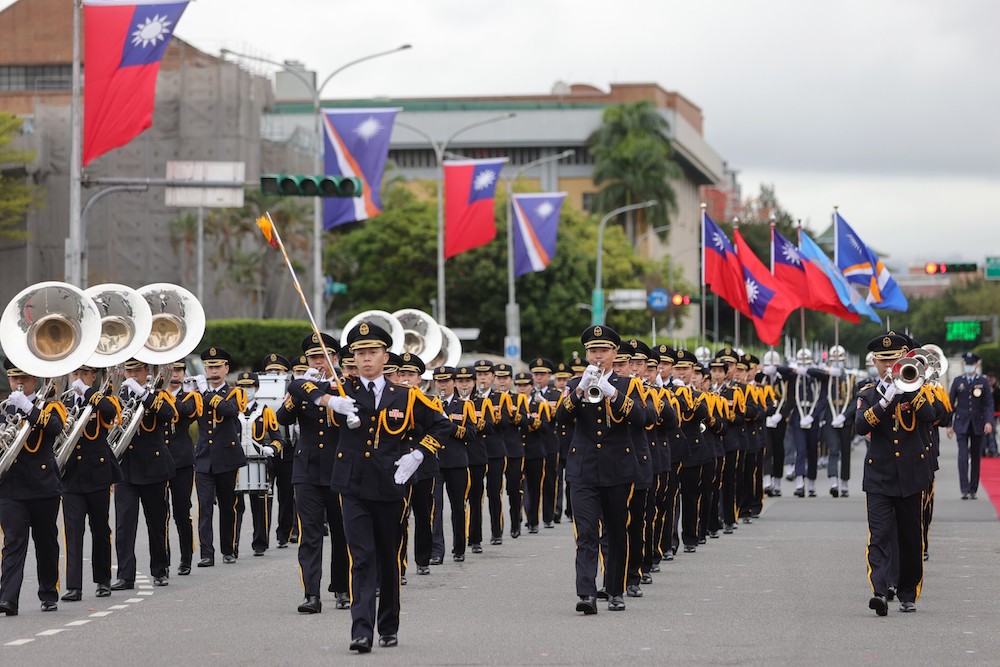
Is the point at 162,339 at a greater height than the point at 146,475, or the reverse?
the point at 162,339

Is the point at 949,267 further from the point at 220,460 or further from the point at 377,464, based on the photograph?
the point at 377,464

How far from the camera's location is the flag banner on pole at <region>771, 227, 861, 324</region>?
25.4 m

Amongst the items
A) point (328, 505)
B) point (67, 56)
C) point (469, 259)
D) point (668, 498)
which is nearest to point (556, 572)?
point (668, 498)

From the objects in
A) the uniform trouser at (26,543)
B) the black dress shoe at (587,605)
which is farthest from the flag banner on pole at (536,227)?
the black dress shoe at (587,605)

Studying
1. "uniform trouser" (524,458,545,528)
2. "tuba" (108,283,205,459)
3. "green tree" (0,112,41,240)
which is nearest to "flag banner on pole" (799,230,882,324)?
"uniform trouser" (524,458,545,528)

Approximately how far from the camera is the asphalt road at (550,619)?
10.5 meters

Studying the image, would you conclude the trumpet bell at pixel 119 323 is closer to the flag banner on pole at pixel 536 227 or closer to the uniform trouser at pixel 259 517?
the uniform trouser at pixel 259 517

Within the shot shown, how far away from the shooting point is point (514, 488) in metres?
19.4

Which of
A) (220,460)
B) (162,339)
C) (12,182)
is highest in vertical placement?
(12,182)

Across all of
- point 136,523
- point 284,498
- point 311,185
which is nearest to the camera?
point 136,523

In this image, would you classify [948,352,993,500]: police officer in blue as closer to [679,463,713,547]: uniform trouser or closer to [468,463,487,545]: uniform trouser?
[679,463,713,547]: uniform trouser

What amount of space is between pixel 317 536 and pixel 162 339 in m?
3.06

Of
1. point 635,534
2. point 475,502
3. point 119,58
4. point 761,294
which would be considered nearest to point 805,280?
point 761,294

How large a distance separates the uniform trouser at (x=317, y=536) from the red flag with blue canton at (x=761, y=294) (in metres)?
13.2
